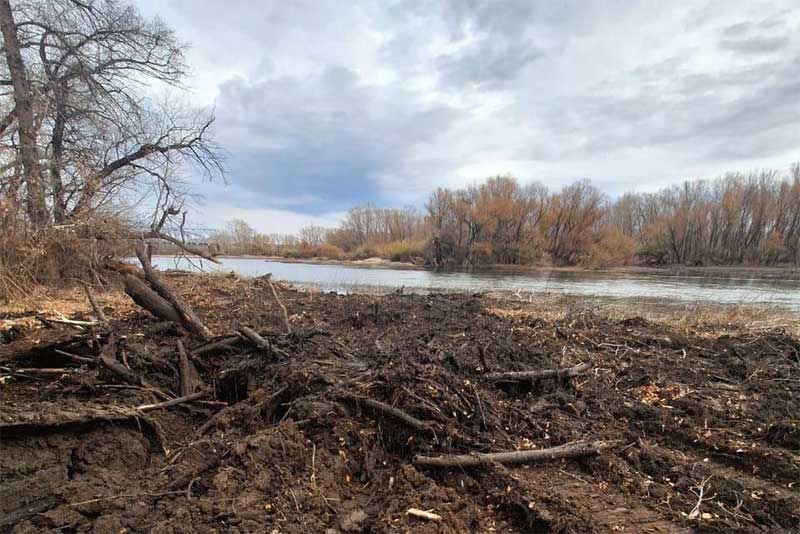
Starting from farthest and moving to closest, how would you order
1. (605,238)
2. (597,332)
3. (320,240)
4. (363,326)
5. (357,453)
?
(320,240) < (605,238) < (363,326) < (597,332) < (357,453)

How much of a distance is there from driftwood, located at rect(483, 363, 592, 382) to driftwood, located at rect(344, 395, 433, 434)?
1295 mm

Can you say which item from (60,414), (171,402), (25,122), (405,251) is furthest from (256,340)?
(405,251)

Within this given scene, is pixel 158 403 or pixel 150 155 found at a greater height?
pixel 150 155

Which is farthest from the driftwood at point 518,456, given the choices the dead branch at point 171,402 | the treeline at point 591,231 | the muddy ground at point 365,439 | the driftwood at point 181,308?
the treeline at point 591,231

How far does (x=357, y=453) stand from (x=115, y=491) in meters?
1.58

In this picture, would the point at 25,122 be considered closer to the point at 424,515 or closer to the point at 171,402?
the point at 171,402

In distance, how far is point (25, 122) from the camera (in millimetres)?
10703

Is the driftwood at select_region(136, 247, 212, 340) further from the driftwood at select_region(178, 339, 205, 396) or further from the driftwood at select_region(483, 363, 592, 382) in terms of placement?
the driftwood at select_region(483, 363, 592, 382)

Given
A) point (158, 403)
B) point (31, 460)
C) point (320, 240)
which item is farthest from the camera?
point (320, 240)

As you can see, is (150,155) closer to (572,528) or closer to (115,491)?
(115,491)

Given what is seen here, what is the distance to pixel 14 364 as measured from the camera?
402 centimetres

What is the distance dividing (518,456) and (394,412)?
3.40 feet

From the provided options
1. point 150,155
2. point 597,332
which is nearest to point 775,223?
point 597,332

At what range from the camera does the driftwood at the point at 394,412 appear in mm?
3197
